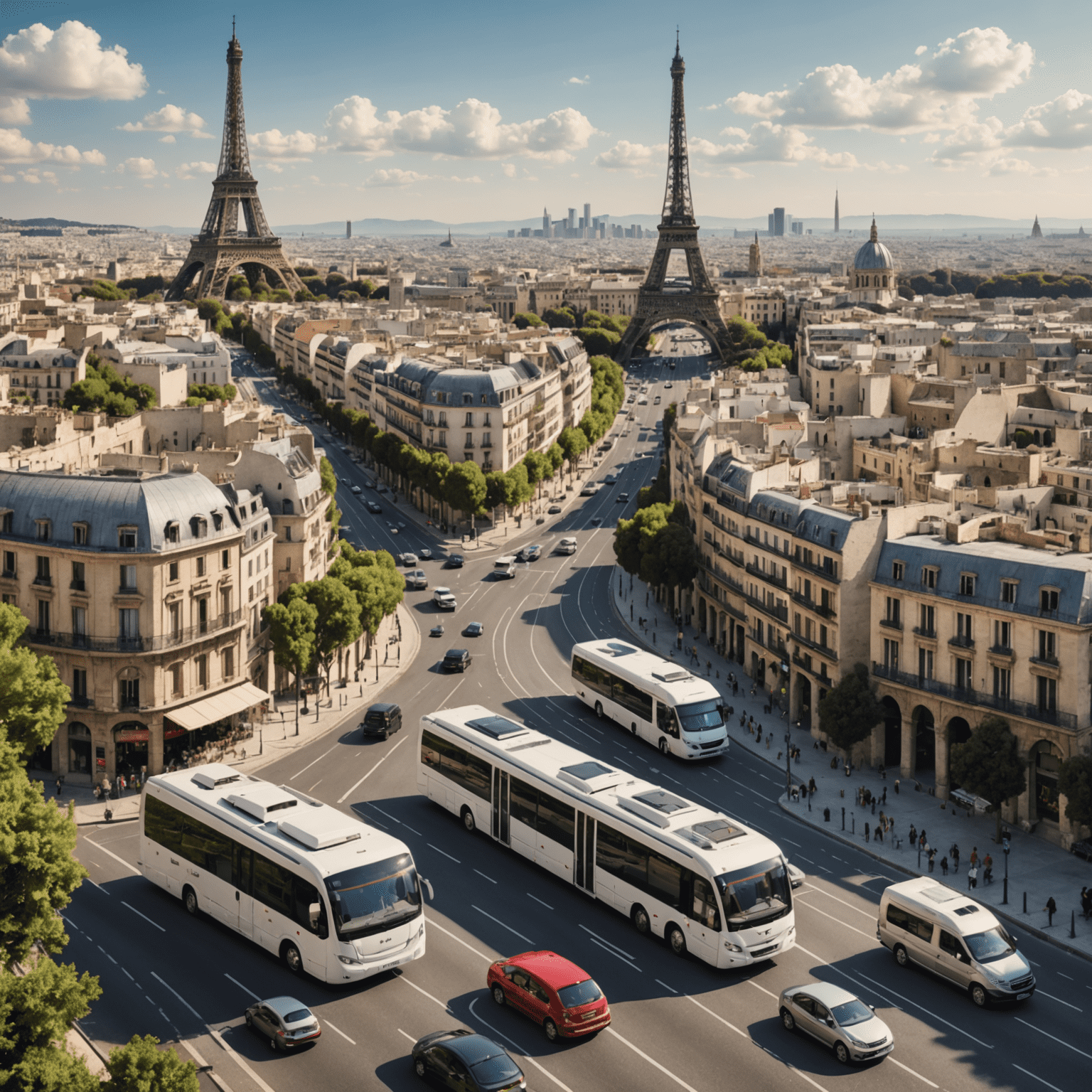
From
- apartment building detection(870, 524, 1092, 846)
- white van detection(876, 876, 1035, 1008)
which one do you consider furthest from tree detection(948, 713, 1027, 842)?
white van detection(876, 876, 1035, 1008)

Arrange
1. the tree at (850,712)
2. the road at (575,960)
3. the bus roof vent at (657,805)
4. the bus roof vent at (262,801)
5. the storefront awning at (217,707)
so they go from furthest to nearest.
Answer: the tree at (850,712) → the storefront awning at (217,707) → the bus roof vent at (657,805) → the bus roof vent at (262,801) → the road at (575,960)

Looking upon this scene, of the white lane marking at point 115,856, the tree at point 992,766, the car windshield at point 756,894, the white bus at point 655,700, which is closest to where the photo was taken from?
the car windshield at point 756,894

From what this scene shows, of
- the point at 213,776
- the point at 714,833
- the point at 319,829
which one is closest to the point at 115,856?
the point at 213,776

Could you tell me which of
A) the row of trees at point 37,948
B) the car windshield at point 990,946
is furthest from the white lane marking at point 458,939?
the car windshield at point 990,946

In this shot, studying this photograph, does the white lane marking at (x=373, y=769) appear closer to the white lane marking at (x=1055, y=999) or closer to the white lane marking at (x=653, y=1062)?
the white lane marking at (x=653, y=1062)

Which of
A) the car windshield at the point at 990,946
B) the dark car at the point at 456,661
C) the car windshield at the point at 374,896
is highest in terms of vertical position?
the car windshield at the point at 374,896

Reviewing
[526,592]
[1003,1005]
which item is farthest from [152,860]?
[526,592]

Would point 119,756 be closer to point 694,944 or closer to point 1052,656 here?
point 694,944
